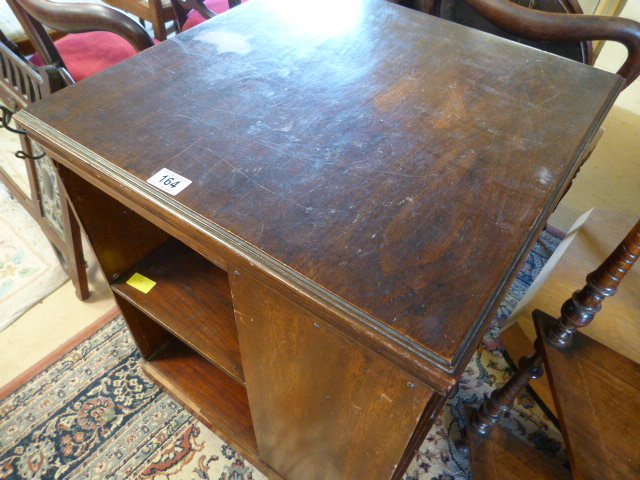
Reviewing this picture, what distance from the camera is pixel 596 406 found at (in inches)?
27.9

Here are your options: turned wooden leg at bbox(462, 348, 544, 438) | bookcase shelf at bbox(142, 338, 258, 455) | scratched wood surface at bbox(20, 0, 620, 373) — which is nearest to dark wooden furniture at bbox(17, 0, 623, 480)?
scratched wood surface at bbox(20, 0, 620, 373)

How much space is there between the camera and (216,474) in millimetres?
1058

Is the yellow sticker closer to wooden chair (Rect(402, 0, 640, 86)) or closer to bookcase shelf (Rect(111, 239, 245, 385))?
bookcase shelf (Rect(111, 239, 245, 385))

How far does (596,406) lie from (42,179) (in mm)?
1400

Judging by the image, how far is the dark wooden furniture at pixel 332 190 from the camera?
19.0 inches

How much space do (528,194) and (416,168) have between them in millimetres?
150

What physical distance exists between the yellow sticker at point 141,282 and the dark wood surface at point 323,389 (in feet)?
1.11

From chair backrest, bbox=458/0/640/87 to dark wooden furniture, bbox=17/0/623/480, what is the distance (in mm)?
197

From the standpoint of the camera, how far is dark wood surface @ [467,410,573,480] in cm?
101

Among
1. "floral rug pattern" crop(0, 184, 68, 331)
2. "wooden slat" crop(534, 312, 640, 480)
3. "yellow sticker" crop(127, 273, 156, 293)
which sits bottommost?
"floral rug pattern" crop(0, 184, 68, 331)

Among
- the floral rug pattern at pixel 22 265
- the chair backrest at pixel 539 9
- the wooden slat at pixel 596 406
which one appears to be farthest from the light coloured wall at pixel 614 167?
the floral rug pattern at pixel 22 265

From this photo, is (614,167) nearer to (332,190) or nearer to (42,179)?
(332,190)

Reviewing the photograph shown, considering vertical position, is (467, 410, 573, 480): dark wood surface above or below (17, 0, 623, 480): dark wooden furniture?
below

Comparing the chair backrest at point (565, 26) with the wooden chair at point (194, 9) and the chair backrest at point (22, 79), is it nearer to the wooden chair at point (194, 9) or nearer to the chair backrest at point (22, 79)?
the wooden chair at point (194, 9)
